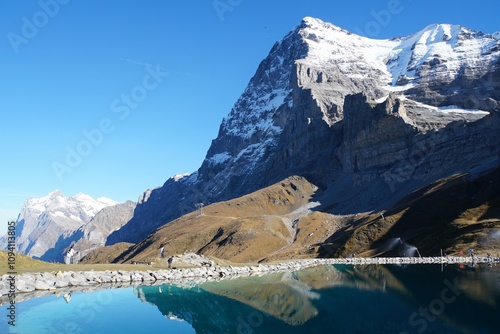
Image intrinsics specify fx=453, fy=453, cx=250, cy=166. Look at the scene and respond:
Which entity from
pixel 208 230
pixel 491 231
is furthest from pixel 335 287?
pixel 208 230

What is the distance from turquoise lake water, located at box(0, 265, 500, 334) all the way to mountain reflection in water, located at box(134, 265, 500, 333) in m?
0.05

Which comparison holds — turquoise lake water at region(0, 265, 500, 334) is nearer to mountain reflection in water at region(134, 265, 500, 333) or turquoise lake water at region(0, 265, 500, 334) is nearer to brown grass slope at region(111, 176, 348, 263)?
mountain reflection in water at region(134, 265, 500, 333)

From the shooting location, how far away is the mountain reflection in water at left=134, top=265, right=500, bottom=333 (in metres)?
26.1

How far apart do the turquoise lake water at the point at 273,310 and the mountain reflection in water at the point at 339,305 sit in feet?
0.18

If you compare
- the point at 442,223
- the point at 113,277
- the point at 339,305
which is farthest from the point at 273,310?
the point at 442,223

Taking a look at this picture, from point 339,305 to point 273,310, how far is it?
537 centimetres

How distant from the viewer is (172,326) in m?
28.1

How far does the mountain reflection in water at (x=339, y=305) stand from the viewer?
26062mm

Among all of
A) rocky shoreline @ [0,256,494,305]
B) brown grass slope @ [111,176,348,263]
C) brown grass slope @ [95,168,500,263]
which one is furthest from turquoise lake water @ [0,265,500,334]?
brown grass slope @ [111,176,348,263]

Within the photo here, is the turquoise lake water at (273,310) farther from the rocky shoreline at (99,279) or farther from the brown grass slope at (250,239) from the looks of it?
the brown grass slope at (250,239)

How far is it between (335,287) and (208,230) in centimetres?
15040

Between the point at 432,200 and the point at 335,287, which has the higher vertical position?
the point at 432,200

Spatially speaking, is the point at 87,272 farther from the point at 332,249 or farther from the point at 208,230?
the point at 208,230

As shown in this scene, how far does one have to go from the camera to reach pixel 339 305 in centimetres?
3403
